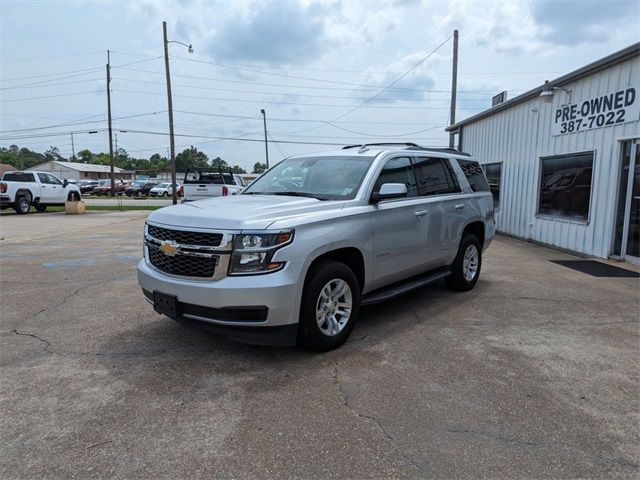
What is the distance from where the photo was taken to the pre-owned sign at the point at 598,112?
8.33m

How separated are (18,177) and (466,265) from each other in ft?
70.7

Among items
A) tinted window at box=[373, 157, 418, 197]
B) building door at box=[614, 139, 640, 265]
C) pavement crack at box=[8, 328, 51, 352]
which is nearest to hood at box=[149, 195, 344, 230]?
tinted window at box=[373, 157, 418, 197]

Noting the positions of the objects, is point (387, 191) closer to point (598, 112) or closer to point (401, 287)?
point (401, 287)

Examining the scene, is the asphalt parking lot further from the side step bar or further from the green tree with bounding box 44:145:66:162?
the green tree with bounding box 44:145:66:162

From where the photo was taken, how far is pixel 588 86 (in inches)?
373

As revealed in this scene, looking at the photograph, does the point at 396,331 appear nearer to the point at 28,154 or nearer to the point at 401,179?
the point at 401,179

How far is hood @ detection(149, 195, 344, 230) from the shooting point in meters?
3.64

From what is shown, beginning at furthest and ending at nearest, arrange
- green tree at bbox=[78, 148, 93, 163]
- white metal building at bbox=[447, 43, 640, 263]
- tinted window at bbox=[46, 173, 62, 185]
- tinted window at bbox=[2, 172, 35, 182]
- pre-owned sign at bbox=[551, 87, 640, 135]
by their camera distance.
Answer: green tree at bbox=[78, 148, 93, 163], tinted window at bbox=[46, 173, 62, 185], tinted window at bbox=[2, 172, 35, 182], white metal building at bbox=[447, 43, 640, 263], pre-owned sign at bbox=[551, 87, 640, 135]

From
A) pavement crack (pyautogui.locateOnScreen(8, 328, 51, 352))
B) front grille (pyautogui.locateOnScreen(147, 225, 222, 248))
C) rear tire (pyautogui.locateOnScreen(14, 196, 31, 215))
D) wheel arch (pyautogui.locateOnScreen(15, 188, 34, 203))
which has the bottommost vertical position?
pavement crack (pyautogui.locateOnScreen(8, 328, 51, 352))

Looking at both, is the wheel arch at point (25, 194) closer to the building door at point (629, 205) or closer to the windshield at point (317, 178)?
the windshield at point (317, 178)

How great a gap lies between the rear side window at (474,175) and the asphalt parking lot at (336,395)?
69.0 inches

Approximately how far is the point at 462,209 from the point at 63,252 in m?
8.20

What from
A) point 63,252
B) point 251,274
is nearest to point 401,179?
point 251,274

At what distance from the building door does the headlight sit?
787cm
